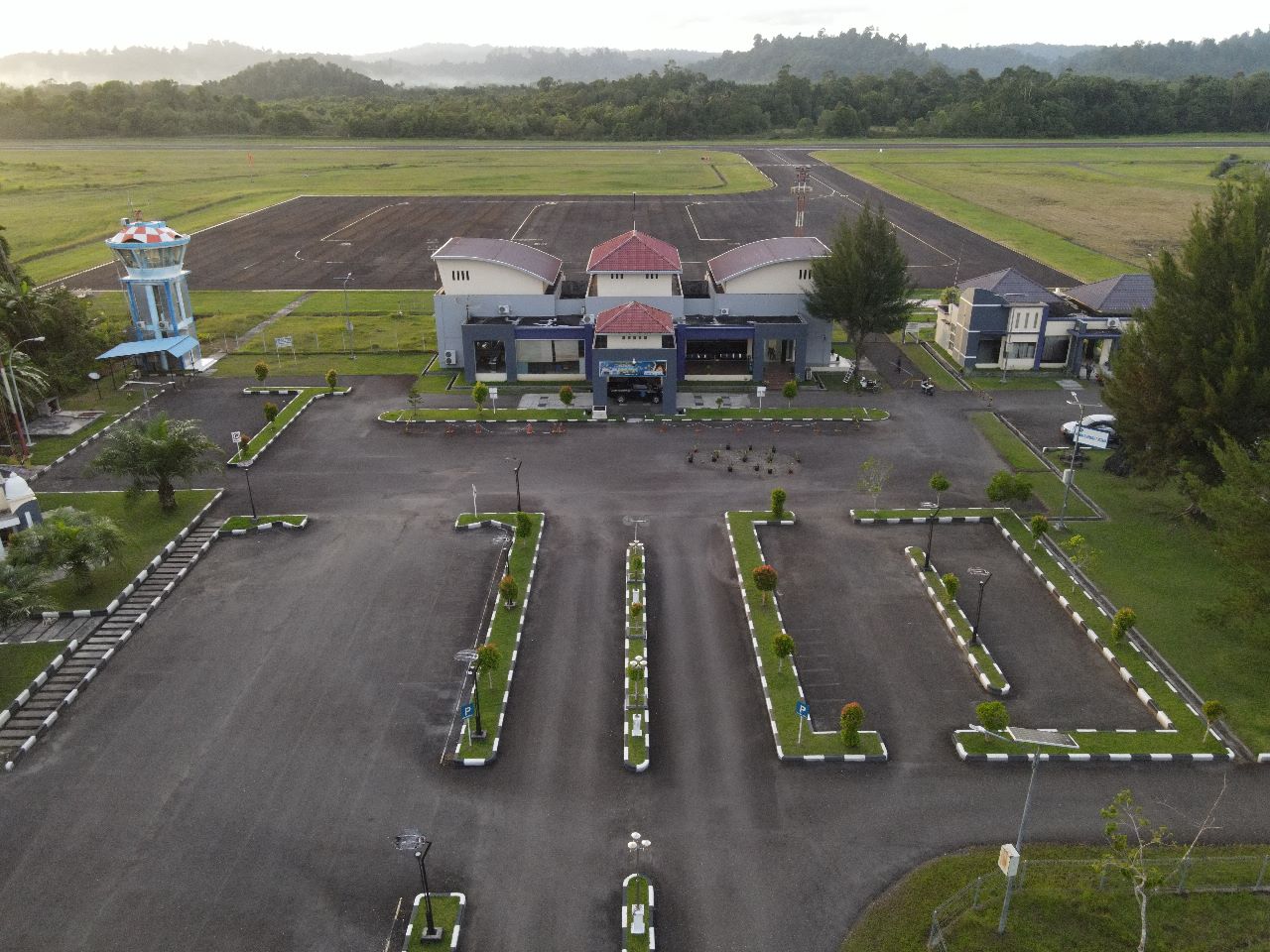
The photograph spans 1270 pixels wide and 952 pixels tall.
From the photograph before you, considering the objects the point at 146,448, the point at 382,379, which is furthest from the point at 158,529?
the point at 382,379

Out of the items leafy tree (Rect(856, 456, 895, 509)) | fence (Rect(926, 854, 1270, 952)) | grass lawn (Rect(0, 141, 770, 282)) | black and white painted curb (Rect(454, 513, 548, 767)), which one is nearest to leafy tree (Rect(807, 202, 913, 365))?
leafy tree (Rect(856, 456, 895, 509))

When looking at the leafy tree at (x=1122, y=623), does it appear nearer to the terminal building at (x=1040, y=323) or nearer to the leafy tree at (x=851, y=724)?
the leafy tree at (x=851, y=724)

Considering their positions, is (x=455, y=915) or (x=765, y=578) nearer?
(x=455, y=915)

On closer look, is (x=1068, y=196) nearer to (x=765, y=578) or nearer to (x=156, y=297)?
(x=765, y=578)

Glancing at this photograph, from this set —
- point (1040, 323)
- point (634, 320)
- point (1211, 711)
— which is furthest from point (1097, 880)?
point (1040, 323)

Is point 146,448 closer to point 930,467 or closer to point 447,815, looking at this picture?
point 447,815

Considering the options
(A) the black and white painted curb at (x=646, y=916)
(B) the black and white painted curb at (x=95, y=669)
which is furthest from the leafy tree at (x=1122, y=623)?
(B) the black and white painted curb at (x=95, y=669)

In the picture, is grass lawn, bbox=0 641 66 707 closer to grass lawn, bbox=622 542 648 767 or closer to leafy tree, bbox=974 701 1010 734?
grass lawn, bbox=622 542 648 767
